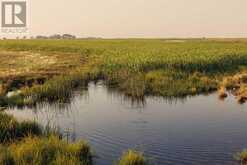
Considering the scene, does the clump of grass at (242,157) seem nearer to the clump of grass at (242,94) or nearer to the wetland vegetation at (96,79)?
the wetland vegetation at (96,79)

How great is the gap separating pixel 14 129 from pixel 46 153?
2877 mm

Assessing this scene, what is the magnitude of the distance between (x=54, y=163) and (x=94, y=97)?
12889 millimetres

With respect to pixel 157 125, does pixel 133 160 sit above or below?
above

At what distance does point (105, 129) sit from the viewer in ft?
49.0

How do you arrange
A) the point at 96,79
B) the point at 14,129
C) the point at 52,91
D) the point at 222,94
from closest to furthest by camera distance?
the point at 14,129, the point at 52,91, the point at 222,94, the point at 96,79

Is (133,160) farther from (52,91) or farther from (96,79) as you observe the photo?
(96,79)

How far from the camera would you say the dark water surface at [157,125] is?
39.0 feet

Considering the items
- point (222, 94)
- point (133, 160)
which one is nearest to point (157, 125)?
point (133, 160)

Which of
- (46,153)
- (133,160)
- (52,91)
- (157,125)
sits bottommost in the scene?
(157,125)

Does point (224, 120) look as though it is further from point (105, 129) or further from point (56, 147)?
point (56, 147)

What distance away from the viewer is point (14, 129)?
1278 cm

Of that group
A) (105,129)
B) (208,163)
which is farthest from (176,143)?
(105,129)

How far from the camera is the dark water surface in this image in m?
11.9

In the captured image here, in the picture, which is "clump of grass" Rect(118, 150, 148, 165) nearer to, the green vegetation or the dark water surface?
the dark water surface
